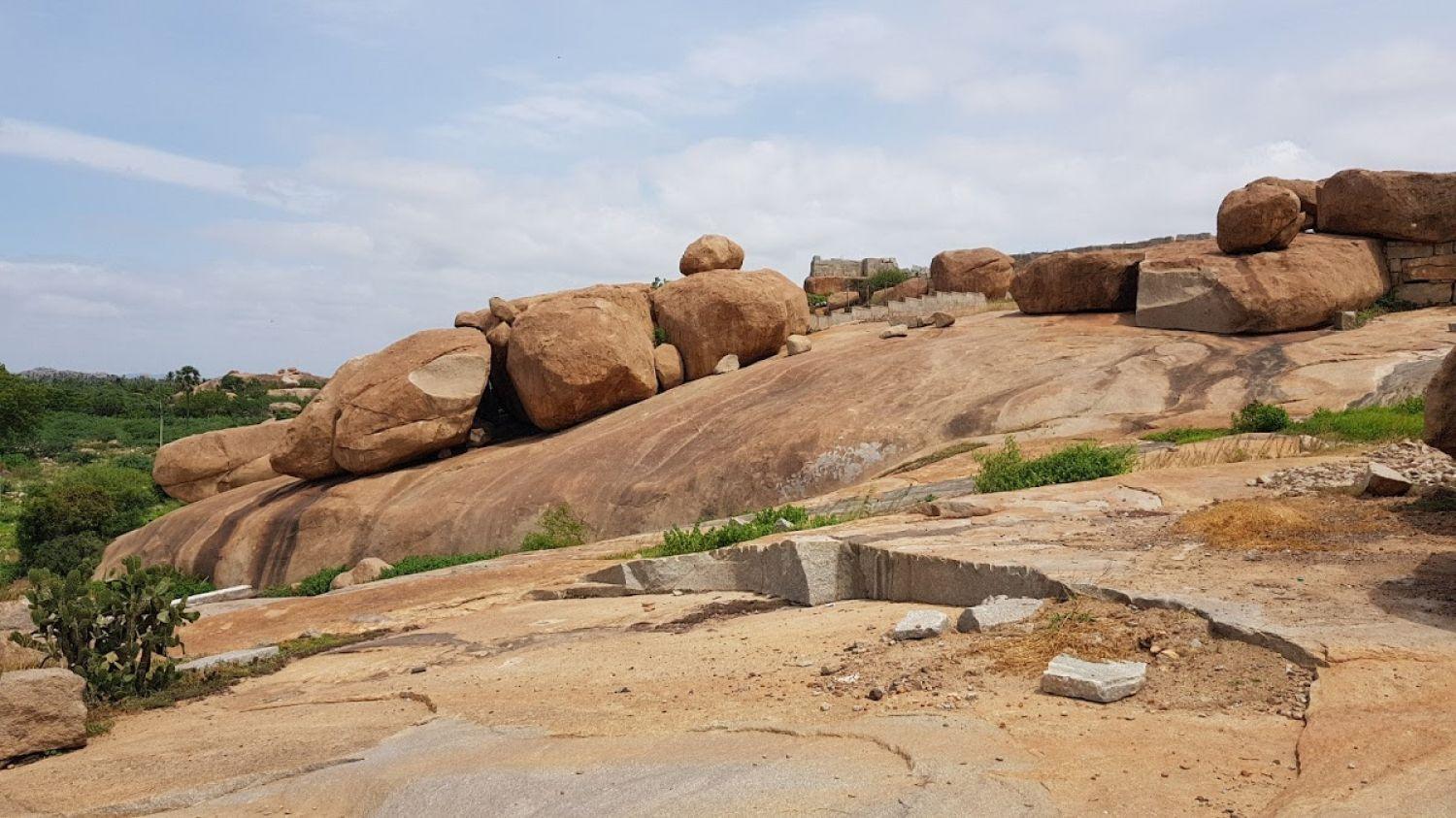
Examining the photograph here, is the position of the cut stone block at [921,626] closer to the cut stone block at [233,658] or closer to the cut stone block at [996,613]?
the cut stone block at [996,613]

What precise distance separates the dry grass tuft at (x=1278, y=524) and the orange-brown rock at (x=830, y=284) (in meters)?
25.2

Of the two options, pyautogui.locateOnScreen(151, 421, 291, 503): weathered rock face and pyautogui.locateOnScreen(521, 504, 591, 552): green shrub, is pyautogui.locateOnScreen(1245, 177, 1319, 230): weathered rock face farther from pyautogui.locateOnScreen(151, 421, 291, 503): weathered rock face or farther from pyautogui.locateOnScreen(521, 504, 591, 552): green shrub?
pyautogui.locateOnScreen(151, 421, 291, 503): weathered rock face

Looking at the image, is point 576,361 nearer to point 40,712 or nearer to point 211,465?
point 211,465

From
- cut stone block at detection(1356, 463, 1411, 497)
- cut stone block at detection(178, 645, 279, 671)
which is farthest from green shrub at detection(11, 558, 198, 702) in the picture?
cut stone block at detection(1356, 463, 1411, 497)

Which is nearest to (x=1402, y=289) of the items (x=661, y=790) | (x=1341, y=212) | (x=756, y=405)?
(x=1341, y=212)

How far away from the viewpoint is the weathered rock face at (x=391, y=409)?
766 inches

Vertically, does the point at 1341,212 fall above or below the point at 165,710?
above

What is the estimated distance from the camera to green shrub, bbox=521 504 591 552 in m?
15.7

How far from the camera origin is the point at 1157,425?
1397 cm

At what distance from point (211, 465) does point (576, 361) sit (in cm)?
957

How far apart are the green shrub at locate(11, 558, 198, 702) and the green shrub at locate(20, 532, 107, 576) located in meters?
17.8

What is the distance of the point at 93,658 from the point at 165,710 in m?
0.77

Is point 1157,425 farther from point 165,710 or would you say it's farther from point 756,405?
point 165,710

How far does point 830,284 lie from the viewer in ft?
109
